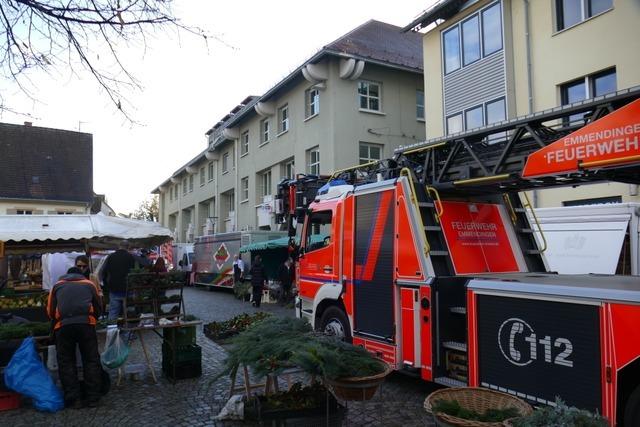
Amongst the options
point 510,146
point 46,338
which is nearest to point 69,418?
point 46,338

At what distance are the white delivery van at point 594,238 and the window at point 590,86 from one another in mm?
4115

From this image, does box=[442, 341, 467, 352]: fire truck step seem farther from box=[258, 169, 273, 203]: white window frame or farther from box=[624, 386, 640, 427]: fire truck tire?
box=[258, 169, 273, 203]: white window frame

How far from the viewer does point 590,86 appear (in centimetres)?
1314

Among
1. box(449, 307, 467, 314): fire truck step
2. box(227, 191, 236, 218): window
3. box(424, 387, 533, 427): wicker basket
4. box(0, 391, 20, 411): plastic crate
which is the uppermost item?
box(227, 191, 236, 218): window

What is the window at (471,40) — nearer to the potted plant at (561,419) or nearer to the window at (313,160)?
the window at (313,160)

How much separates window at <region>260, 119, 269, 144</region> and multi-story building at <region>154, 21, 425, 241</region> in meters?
0.06

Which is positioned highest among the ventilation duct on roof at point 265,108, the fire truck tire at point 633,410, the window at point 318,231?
the ventilation duct on roof at point 265,108

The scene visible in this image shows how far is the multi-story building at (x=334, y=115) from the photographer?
69.4 ft

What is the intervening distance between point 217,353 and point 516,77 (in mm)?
11751

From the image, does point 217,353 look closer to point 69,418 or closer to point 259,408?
point 69,418

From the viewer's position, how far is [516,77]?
1495 centimetres

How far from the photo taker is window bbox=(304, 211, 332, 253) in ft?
27.8

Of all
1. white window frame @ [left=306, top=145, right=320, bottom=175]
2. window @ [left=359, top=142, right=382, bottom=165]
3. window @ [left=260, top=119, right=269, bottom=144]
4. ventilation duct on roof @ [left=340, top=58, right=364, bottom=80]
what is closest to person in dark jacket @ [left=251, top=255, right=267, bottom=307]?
white window frame @ [left=306, top=145, right=320, bottom=175]

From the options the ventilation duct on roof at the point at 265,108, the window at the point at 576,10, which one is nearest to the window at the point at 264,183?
the ventilation duct on roof at the point at 265,108
